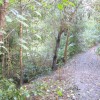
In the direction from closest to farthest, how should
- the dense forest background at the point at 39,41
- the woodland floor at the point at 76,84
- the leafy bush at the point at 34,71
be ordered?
the woodland floor at the point at 76,84
the dense forest background at the point at 39,41
the leafy bush at the point at 34,71

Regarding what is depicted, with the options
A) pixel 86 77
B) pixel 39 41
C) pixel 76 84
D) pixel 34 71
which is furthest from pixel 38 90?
pixel 34 71

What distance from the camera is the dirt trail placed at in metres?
6.26

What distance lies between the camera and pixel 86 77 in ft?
27.6

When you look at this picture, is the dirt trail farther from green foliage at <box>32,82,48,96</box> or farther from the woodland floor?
green foliage at <box>32,82,48,96</box>

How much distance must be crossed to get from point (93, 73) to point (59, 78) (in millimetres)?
1824

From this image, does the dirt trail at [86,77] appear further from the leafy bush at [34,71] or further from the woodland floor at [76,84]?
the leafy bush at [34,71]

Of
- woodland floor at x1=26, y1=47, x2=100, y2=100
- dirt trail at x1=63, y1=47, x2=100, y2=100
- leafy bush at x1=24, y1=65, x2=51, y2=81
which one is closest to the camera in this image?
woodland floor at x1=26, y1=47, x2=100, y2=100

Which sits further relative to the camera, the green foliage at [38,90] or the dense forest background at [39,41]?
the dense forest background at [39,41]

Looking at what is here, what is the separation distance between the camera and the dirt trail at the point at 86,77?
20.5 feet

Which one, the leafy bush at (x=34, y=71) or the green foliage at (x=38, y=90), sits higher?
the green foliage at (x=38, y=90)

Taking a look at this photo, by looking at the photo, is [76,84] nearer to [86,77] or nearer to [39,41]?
[86,77]

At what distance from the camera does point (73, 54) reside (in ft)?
46.2

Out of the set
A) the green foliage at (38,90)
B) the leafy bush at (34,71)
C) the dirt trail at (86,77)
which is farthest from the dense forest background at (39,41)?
the green foliage at (38,90)

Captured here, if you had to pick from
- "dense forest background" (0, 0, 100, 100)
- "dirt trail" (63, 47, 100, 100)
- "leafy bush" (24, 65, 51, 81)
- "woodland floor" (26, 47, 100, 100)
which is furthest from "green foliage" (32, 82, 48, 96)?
"leafy bush" (24, 65, 51, 81)
